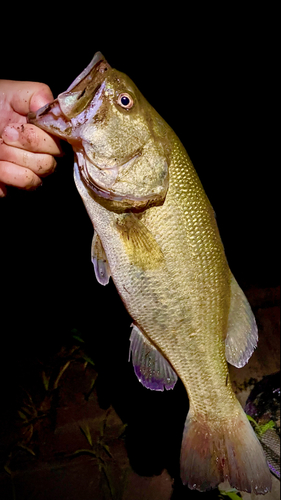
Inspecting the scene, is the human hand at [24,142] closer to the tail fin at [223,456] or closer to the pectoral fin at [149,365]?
the pectoral fin at [149,365]

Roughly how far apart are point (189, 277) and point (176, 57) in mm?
4798

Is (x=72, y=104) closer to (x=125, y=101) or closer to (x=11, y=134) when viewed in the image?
(x=125, y=101)

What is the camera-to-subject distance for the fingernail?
161 centimetres

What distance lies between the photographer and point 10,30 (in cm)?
429

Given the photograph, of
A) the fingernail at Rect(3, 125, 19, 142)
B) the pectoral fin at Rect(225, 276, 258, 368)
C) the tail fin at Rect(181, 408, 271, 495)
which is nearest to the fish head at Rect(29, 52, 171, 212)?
the fingernail at Rect(3, 125, 19, 142)

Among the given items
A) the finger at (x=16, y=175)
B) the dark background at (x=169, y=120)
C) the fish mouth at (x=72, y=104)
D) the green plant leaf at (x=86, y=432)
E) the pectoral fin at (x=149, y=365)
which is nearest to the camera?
the fish mouth at (x=72, y=104)

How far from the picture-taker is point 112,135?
1.58 m

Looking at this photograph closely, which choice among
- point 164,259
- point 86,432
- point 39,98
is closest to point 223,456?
point 164,259

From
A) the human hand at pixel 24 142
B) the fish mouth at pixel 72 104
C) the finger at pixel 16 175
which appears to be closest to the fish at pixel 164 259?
the fish mouth at pixel 72 104

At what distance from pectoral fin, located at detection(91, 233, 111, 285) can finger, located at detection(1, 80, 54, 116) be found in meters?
Result: 0.78

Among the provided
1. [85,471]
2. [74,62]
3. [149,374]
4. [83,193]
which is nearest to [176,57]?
[74,62]

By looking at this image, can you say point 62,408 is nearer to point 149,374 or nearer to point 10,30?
point 149,374

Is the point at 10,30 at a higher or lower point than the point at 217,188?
higher

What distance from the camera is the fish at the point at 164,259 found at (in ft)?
5.12
